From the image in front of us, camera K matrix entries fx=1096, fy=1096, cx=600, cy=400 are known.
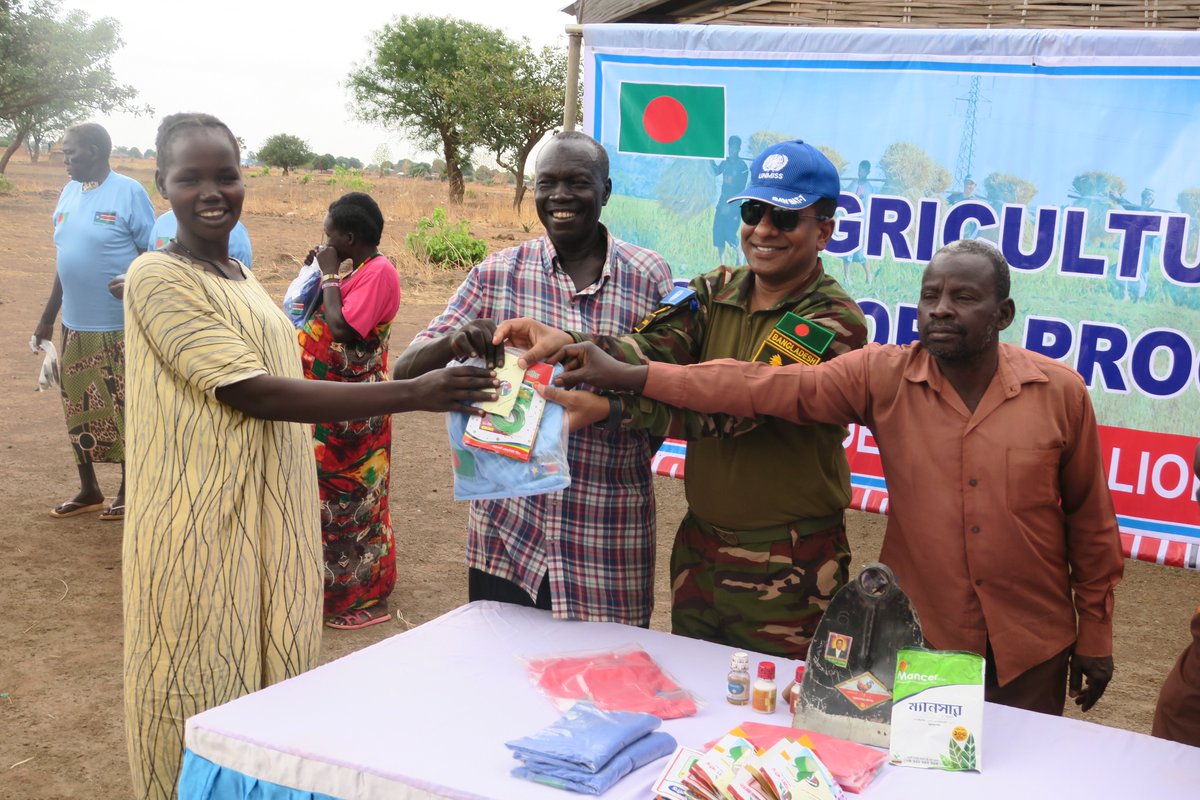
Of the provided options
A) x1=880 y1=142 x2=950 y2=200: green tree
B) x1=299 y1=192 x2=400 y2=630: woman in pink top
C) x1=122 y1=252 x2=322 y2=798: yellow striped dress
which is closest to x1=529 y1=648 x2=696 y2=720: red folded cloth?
x1=122 y1=252 x2=322 y2=798: yellow striped dress

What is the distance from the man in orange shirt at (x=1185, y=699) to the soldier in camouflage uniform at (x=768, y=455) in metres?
0.84

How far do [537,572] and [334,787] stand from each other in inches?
38.3

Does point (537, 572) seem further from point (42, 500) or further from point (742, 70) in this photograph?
point (42, 500)

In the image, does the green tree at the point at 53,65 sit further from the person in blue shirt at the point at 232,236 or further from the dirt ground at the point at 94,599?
the person in blue shirt at the point at 232,236

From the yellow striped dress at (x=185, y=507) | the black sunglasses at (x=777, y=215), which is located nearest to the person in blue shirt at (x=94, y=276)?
the yellow striped dress at (x=185, y=507)

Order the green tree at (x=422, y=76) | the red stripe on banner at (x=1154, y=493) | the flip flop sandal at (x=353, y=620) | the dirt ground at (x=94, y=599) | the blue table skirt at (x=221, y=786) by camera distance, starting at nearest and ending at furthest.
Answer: the blue table skirt at (x=221, y=786), the dirt ground at (x=94, y=599), the red stripe on banner at (x=1154, y=493), the flip flop sandal at (x=353, y=620), the green tree at (x=422, y=76)

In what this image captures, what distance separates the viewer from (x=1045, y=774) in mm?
2152

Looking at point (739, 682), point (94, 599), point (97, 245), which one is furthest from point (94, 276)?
point (739, 682)

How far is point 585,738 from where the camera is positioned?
82.3 inches

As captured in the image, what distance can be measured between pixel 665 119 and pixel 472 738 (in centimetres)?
372

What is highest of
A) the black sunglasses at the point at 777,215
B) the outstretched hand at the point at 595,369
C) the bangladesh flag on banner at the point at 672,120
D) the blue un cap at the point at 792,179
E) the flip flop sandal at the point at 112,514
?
the bangladesh flag on banner at the point at 672,120

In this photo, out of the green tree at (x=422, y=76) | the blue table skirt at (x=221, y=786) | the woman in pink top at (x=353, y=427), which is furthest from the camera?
the green tree at (x=422, y=76)

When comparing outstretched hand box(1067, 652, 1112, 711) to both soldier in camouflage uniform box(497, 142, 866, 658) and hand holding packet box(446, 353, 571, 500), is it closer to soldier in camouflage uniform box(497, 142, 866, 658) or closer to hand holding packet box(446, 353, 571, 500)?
soldier in camouflage uniform box(497, 142, 866, 658)

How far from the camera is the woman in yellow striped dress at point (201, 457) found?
2.41 m
